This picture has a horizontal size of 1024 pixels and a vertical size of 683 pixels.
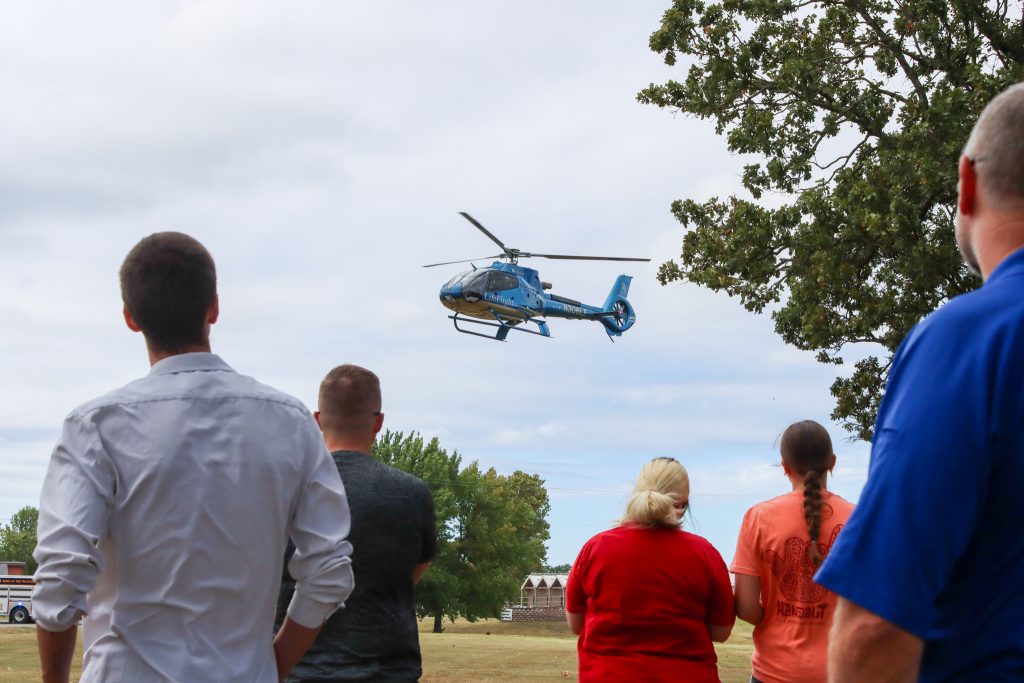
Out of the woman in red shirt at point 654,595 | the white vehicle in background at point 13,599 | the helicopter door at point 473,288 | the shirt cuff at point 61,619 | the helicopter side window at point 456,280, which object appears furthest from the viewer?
the white vehicle in background at point 13,599

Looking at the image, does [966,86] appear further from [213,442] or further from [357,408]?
[213,442]

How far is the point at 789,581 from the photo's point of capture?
5824 millimetres

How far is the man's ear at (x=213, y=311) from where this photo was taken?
329 cm

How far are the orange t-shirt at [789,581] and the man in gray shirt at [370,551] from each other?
5.67 feet

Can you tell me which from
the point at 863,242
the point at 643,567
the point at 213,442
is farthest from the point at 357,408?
the point at 863,242

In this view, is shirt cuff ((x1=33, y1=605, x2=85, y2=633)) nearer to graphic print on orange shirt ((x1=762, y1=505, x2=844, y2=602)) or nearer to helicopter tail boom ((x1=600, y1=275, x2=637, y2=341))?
graphic print on orange shirt ((x1=762, y1=505, x2=844, y2=602))

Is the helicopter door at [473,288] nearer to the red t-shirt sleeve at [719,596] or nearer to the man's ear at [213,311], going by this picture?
the red t-shirt sleeve at [719,596]

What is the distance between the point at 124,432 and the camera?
303 cm

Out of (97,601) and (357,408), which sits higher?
(357,408)

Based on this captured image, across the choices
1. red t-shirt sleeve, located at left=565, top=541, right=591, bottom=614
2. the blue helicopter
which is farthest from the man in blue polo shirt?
the blue helicopter

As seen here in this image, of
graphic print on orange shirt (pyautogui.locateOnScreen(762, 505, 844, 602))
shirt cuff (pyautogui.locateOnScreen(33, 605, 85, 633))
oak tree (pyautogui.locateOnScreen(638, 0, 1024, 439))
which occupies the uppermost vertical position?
oak tree (pyautogui.locateOnScreen(638, 0, 1024, 439))

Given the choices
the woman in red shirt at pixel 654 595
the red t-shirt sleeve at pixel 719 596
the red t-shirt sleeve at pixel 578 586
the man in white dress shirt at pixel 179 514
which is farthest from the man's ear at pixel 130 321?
the red t-shirt sleeve at pixel 719 596

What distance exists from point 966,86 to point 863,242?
3589mm

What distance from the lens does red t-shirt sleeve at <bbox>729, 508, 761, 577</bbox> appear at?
233 inches
